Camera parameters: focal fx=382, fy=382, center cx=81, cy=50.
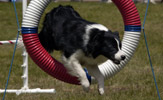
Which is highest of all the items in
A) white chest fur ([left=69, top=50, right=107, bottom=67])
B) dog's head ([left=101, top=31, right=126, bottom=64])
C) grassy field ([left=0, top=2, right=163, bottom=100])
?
dog's head ([left=101, top=31, right=126, bottom=64])

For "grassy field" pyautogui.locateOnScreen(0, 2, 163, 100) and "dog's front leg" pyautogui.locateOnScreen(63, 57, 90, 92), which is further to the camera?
"grassy field" pyautogui.locateOnScreen(0, 2, 163, 100)

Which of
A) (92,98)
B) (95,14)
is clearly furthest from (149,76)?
(95,14)

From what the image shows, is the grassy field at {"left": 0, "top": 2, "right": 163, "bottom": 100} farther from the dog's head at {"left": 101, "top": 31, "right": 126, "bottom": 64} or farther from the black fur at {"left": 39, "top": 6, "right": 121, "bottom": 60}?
the dog's head at {"left": 101, "top": 31, "right": 126, "bottom": 64}

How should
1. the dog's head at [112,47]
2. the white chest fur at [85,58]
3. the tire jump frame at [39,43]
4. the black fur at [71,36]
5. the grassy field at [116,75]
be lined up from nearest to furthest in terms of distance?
1. the dog's head at [112,47]
2. the black fur at [71,36]
3. the white chest fur at [85,58]
4. the tire jump frame at [39,43]
5. the grassy field at [116,75]

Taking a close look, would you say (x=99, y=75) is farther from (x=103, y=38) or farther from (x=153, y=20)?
(x=153, y=20)

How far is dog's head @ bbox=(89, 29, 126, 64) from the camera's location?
521 centimetres

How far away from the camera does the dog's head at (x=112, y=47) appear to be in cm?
518

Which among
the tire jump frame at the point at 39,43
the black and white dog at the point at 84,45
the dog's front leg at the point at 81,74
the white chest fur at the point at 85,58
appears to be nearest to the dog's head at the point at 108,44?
the black and white dog at the point at 84,45

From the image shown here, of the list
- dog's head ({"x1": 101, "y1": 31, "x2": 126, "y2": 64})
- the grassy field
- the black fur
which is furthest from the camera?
the grassy field

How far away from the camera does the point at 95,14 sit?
18.9 meters

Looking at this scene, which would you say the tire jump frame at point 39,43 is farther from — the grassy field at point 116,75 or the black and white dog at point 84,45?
the grassy field at point 116,75

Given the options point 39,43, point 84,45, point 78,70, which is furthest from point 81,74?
point 39,43

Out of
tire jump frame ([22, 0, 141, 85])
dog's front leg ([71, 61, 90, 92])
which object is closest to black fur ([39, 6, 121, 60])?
dog's front leg ([71, 61, 90, 92])

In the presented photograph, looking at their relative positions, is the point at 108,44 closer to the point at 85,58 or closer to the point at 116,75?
the point at 85,58
